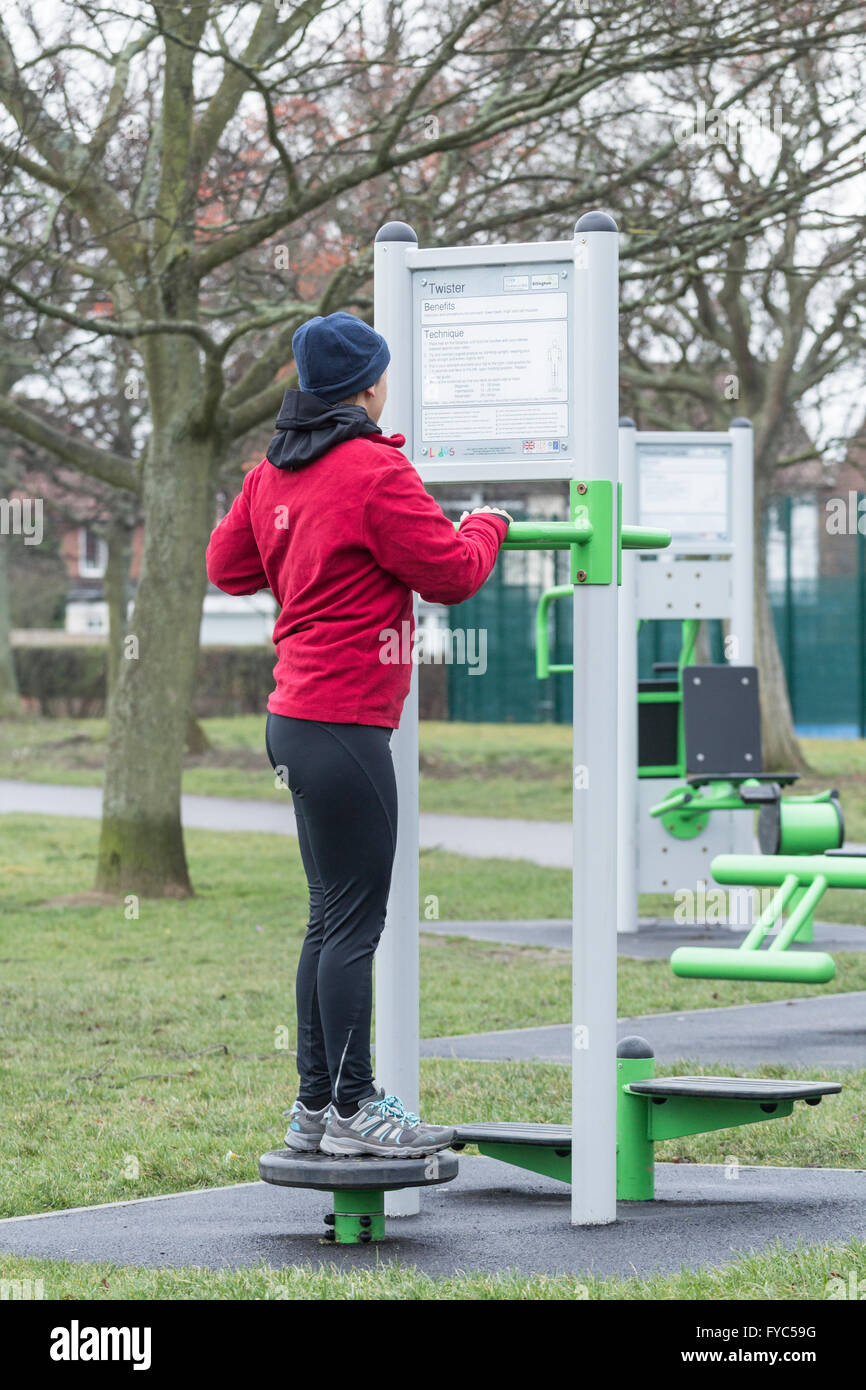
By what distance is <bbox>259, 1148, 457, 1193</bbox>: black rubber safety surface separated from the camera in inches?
153

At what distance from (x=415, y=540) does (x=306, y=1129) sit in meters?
1.33

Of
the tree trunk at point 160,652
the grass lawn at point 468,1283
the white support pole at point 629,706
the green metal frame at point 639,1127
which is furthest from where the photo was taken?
the tree trunk at point 160,652

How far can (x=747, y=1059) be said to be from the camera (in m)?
6.45

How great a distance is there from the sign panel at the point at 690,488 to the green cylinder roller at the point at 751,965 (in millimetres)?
5273

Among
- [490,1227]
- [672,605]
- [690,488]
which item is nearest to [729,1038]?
[490,1227]

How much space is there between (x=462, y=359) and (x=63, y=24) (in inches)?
258

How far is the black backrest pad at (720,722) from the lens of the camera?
31.7 feet

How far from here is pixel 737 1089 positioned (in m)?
4.39

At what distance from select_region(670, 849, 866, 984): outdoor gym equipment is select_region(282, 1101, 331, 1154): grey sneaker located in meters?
1.48

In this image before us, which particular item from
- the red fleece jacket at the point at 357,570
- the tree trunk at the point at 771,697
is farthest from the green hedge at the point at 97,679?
the red fleece jacket at the point at 357,570

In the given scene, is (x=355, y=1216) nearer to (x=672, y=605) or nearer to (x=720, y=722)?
(x=720, y=722)

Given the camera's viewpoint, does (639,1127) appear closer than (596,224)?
No

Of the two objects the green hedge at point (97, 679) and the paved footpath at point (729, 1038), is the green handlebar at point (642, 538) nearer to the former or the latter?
the paved footpath at point (729, 1038)

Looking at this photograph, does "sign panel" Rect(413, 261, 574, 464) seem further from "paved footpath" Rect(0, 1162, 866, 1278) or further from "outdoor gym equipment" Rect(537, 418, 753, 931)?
"outdoor gym equipment" Rect(537, 418, 753, 931)
